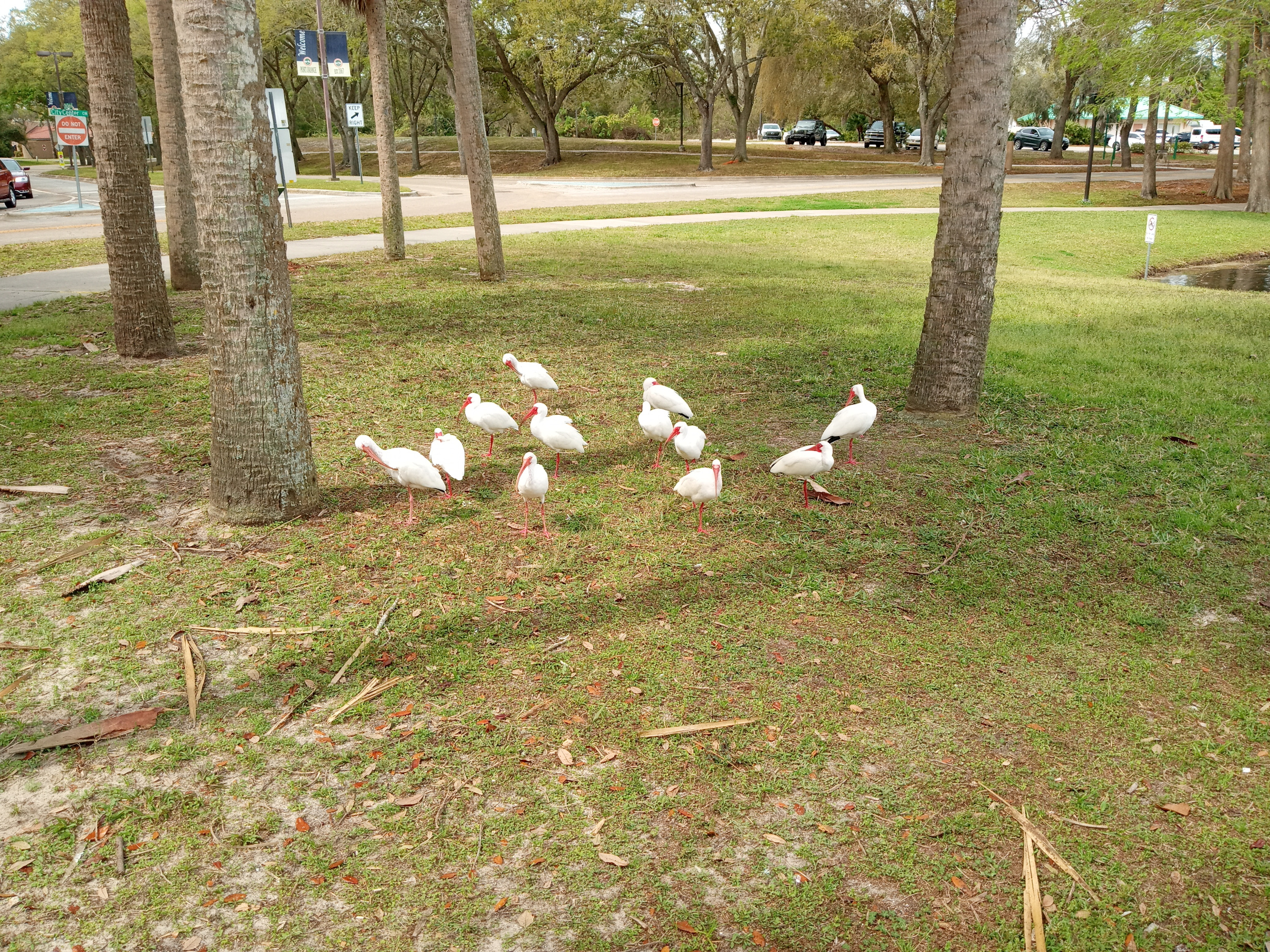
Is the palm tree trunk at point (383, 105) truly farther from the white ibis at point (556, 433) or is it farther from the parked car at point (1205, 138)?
the parked car at point (1205, 138)

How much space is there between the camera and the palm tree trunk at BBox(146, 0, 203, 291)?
1045 centimetres

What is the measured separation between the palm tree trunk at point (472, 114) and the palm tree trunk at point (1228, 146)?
26.0m

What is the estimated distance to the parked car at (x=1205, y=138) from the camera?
228 feet

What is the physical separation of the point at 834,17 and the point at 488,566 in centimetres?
4699

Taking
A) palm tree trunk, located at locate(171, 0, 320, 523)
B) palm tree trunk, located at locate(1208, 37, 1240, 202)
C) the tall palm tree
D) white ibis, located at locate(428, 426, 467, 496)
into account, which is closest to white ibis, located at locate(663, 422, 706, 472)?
white ibis, located at locate(428, 426, 467, 496)

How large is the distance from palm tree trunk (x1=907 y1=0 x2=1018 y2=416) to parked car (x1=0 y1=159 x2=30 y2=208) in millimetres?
31823

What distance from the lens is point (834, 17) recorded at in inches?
1763

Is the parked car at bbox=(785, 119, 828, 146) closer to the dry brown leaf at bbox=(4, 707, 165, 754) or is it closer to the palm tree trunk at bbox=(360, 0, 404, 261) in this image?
the palm tree trunk at bbox=(360, 0, 404, 261)

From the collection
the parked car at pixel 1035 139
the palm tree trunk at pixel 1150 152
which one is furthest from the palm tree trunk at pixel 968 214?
the parked car at pixel 1035 139

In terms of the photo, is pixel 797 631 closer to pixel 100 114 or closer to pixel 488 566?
pixel 488 566

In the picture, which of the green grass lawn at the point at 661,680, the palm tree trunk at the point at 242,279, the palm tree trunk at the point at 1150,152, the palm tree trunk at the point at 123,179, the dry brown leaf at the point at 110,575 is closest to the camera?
the green grass lawn at the point at 661,680

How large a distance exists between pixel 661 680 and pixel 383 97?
1263 centimetres

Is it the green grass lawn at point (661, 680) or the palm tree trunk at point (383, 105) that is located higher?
the palm tree trunk at point (383, 105)

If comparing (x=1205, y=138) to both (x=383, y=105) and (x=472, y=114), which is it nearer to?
(x=383, y=105)
